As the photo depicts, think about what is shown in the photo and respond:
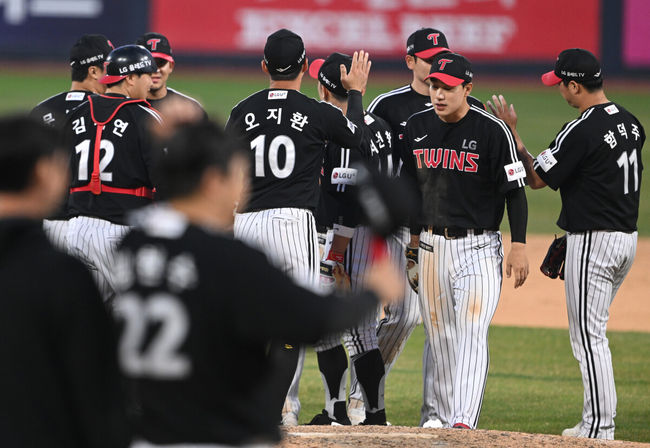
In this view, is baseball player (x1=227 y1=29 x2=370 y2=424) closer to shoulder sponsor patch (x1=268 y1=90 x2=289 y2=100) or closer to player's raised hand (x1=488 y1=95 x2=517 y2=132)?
shoulder sponsor patch (x1=268 y1=90 x2=289 y2=100)

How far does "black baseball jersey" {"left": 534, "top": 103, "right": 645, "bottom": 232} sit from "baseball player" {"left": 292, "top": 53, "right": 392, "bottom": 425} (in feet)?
3.39

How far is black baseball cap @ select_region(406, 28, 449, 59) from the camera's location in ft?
21.5

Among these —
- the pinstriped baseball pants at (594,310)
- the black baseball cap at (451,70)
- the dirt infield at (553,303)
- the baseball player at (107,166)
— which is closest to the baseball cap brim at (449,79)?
the black baseball cap at (451,70)

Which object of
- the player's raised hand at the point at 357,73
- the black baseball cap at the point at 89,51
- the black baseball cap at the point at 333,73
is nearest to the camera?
the player's raised hand at the point at 357,73

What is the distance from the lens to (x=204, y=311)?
7.74 feet

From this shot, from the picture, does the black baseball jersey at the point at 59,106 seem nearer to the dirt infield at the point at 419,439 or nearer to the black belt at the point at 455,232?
the black belt at the point at 455,232

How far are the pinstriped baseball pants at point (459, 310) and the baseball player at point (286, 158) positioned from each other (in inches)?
26.2

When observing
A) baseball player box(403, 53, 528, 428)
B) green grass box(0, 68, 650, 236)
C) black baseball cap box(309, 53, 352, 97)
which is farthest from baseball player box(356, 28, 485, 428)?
green grass box(0, 68, 650, 236)

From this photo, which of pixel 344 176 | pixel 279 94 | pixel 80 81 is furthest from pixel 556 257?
pixel 80 81

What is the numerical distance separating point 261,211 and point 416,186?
0.92 meters

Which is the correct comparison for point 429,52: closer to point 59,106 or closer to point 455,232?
point 455,232

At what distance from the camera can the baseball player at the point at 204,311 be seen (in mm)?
2344

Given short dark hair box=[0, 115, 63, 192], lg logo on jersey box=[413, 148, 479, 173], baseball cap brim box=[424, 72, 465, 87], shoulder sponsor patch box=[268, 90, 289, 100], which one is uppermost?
baseball cap brim box=[424, 72, 465, 87]

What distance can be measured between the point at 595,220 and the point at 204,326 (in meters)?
3.80
